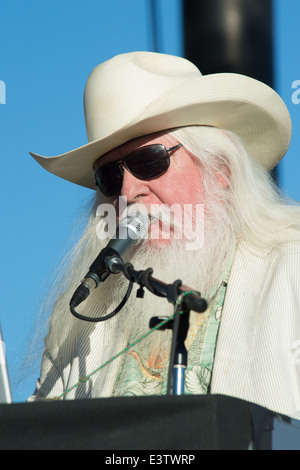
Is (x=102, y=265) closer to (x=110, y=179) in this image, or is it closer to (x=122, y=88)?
(x=110, y=179)

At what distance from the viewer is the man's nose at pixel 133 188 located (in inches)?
113

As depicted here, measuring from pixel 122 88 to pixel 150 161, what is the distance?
38 cm

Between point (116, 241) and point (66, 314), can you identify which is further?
point (66, 314)

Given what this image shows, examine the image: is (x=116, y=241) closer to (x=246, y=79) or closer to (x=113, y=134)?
(x=113, y=134)

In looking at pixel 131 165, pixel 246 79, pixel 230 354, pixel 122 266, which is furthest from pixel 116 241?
pixel 246 79

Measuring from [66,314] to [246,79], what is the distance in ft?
4.32

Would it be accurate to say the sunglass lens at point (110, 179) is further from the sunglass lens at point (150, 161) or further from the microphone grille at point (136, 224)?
the microphone grille at point (136, 224)

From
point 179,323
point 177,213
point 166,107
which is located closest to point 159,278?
point 177,213

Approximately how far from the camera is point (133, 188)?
2.88 m

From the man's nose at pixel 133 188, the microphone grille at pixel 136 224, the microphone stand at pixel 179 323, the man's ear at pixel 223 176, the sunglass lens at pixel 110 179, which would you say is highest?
the man's ear at pixel 223 176

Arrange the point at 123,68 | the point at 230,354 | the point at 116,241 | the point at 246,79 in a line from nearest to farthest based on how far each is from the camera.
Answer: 1. the point at 116,241
2. the point at 230,354
3. the point at 246,79
4. the point at 123,68

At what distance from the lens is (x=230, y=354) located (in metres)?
2.37

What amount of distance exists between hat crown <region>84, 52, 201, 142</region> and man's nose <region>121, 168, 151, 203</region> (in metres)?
0.23

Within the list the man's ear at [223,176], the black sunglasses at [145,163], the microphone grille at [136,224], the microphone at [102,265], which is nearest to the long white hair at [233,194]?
the man's ear at [223,176]
